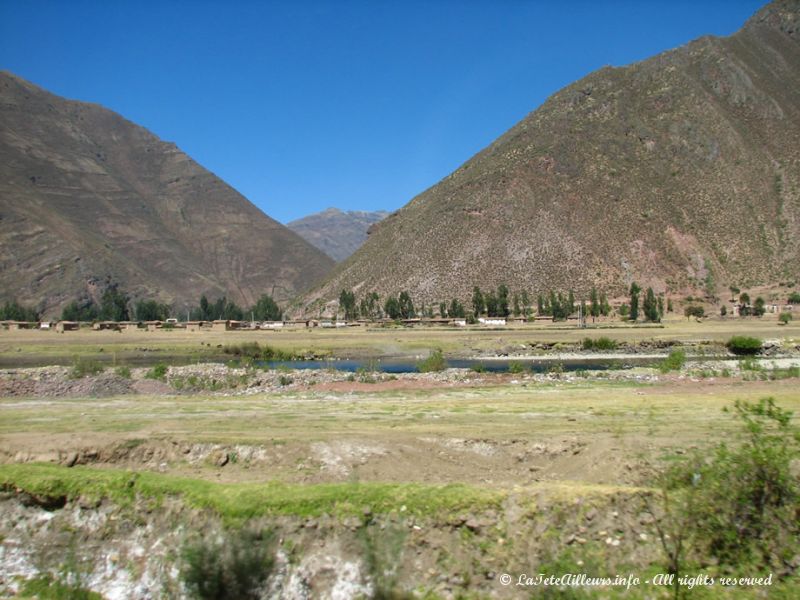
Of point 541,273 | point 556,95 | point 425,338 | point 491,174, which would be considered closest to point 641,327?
point 425,338

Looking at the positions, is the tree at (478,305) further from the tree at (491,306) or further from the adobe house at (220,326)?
the adobe house at (220,326)

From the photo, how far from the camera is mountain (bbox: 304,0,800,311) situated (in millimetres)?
116250

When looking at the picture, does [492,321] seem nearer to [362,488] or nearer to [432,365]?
[432,365]

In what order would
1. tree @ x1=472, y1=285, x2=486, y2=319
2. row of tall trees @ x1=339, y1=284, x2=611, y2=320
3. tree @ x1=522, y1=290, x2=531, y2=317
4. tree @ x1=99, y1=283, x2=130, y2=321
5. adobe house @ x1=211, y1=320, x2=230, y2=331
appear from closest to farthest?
adobe house @ x1=211, y1=320, x2=230, y2=331
row of tall trees @ x1=339, y1=284, x2=611, y2=320
tree @ x1=472, y1=285, x2=486, y2=319
tree @ x1=522, y1=290, x2=531, y2=317
tree @ x1=99, y1=283, x2=130, y2=321

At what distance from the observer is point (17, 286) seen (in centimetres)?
16425

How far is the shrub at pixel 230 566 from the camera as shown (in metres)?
8.80

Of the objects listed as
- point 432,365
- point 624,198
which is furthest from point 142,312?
point 432,365

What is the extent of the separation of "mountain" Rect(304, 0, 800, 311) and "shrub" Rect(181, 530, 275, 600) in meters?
106

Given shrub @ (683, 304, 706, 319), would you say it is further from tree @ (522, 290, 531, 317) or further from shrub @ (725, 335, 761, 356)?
shrub @ (725, 335, 761, 356)

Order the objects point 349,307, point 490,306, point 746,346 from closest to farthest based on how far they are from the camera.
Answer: point 746,346
point 490,306
point 349,307

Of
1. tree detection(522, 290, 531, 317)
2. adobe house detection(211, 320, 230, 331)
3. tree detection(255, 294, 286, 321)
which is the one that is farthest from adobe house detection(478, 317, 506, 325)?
tree detection(255, 294, 286, 321)

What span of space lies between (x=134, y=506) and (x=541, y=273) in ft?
359

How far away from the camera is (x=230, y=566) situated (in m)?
8.94

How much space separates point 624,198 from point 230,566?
125859mm
